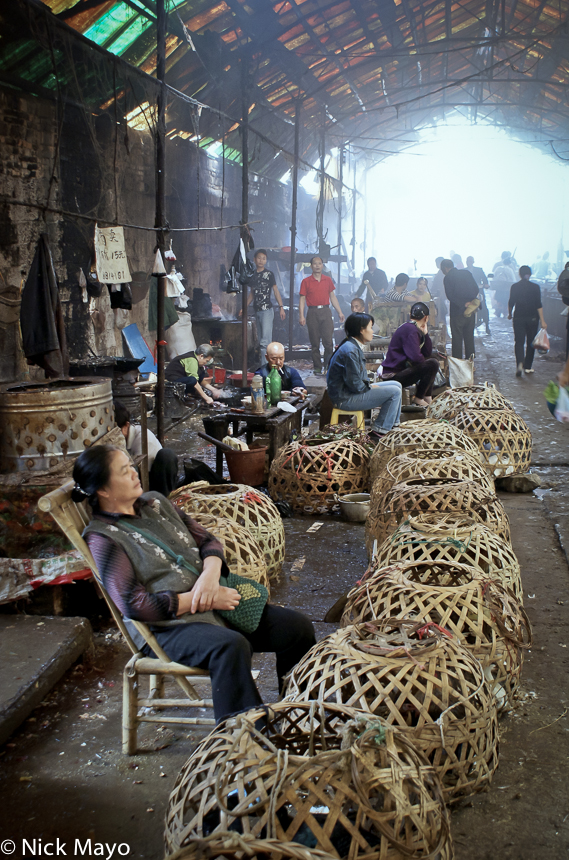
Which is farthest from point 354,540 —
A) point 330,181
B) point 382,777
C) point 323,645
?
point 330,181

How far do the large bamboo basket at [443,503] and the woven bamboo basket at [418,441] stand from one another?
44.8 inches

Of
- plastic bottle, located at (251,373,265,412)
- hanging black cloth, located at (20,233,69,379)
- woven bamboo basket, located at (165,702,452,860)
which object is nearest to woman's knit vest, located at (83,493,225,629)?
woven bamboo basket, located at (165,702,452,860)

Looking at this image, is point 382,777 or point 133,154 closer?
point 382,777

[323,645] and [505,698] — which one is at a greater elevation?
[323,645]

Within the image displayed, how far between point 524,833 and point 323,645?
→ 823 millimetres

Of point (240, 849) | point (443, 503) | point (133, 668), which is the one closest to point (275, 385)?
point (443, 503)

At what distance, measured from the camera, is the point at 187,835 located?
1542 millimetres

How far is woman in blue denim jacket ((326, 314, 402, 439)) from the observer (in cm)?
636

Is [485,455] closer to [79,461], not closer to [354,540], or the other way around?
[354,540]

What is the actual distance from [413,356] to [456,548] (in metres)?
4.96

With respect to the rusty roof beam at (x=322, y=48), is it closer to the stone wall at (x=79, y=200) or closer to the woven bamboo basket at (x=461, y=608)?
the stone wall at (x=79, y=200)

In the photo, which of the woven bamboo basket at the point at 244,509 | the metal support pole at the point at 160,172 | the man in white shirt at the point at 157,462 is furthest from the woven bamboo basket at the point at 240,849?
the metal support pole at the point at 160,172

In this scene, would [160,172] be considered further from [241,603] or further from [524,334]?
[524,334]

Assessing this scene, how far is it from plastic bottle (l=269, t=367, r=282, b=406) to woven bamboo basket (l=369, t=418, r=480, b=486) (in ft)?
5.38
